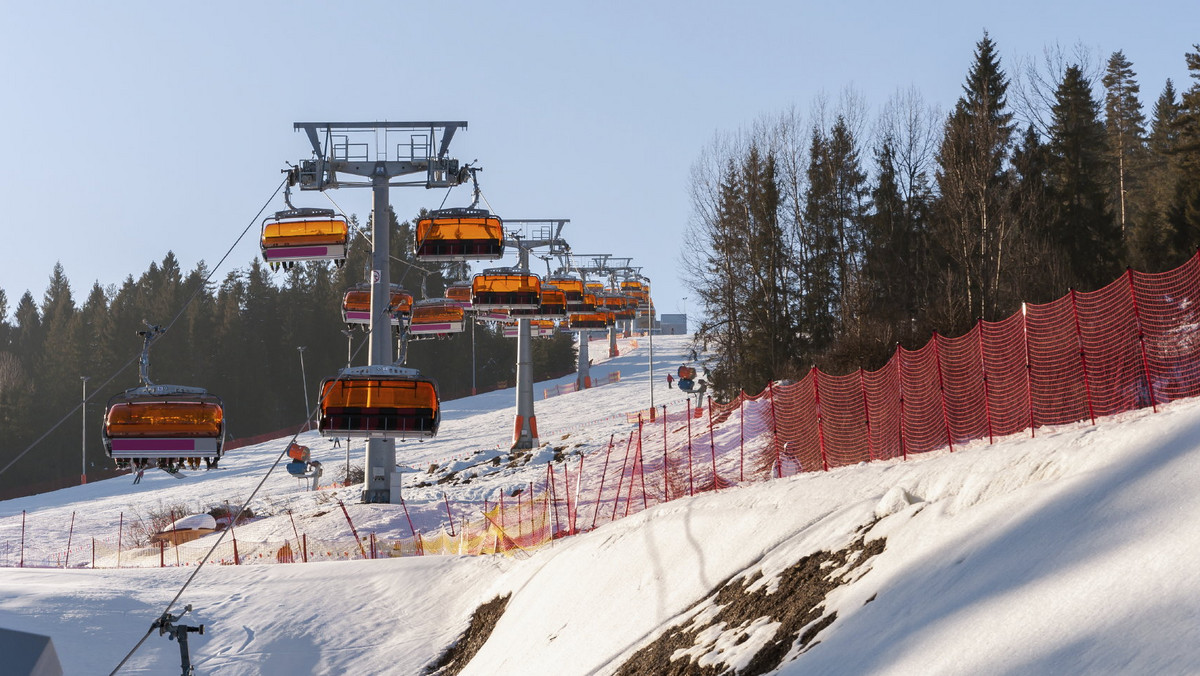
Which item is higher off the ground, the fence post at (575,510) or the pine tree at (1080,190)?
the pine tree at (1080,190)

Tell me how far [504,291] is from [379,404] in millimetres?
13240

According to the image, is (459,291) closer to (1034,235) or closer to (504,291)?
(504,291)

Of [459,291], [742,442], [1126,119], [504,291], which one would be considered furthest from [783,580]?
[1126,119]

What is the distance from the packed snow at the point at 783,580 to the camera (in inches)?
325

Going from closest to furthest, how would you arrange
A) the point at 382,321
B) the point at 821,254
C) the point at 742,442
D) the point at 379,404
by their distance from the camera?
the point at 379,404 < the point at 742,442 < the point at 382,321 < the point at 821,254

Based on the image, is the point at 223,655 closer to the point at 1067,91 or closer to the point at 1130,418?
the point at 1130,418

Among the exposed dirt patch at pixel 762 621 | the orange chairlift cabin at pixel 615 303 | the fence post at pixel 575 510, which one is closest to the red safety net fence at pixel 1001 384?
the fence post at pixel 575 510

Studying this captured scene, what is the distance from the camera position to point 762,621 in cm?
1198

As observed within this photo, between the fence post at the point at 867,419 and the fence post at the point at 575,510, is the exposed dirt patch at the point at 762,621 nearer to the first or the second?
the fence post at the point at 867,419

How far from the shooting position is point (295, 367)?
348ft

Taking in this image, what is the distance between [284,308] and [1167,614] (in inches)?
4218

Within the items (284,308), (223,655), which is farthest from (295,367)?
(223,655)

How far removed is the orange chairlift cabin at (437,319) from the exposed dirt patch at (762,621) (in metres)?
25.3

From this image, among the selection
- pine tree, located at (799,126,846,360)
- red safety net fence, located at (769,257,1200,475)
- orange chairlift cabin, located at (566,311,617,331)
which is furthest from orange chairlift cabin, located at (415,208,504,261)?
orange chairlift cabin, located at (566,311,617,331)
